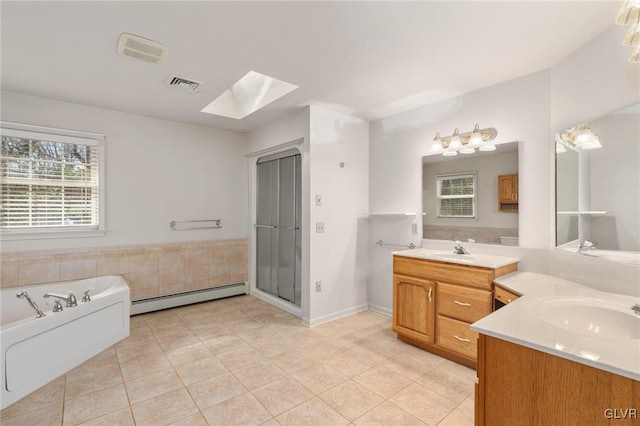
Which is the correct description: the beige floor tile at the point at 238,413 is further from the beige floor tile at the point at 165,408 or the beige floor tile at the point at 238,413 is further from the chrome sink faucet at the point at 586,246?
the chrome sink faucet at the point at 586,246

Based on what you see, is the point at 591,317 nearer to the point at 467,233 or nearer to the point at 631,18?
the point at 631,18

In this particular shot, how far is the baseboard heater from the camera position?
3586 millimetres

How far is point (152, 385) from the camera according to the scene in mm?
2146

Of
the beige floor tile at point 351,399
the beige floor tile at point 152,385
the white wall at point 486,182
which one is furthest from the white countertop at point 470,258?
the beige floor tile at point 152,385

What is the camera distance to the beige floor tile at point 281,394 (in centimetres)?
192

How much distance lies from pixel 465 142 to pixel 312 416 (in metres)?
2.61

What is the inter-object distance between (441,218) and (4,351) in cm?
347

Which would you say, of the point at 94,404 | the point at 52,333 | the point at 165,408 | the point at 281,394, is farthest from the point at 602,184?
the point at 52,333

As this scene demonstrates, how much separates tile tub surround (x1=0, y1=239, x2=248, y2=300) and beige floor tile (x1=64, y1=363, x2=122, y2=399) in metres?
1.30

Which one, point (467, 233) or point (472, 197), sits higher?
point (472, 197)

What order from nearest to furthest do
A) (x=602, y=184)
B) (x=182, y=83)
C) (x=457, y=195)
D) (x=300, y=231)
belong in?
1. (x=602, y=184)
2. (x=182, y=83)
3. (x=457, y=195)
4. (x=300, y=231)

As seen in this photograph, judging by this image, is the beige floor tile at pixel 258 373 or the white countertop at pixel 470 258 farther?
the white countertop at pixel 470 258

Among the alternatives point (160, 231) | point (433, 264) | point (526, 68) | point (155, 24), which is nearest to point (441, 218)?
point (433, 264)

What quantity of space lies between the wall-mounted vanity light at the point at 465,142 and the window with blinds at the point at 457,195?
0.25 metres
